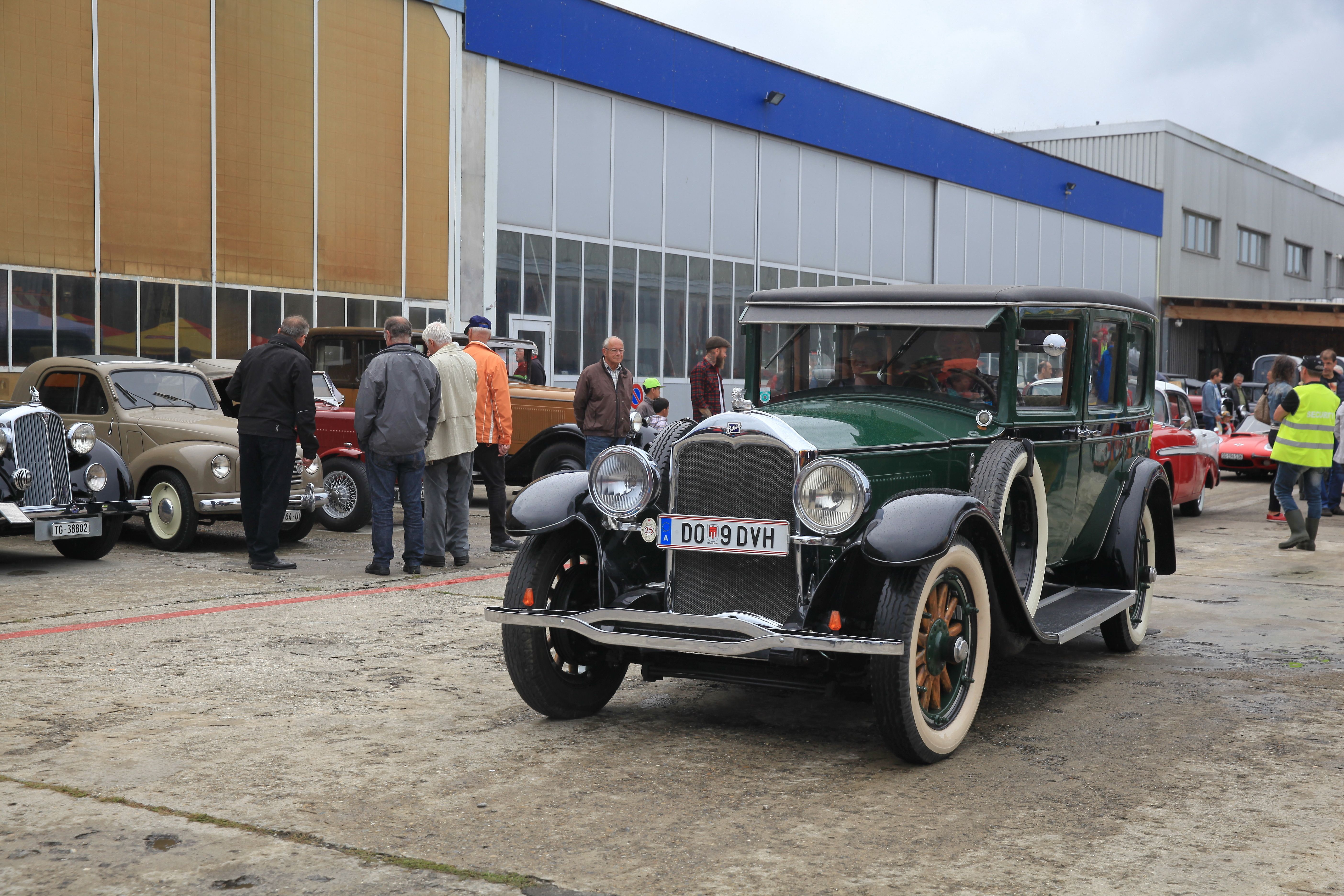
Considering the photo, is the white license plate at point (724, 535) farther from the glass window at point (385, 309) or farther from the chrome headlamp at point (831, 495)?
the glass window at point (385, 309)

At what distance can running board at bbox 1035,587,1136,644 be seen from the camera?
549 centimetres

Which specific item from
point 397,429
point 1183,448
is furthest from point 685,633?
point 1183,448

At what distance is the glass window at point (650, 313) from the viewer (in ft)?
79.7

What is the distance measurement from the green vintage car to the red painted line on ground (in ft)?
9.55

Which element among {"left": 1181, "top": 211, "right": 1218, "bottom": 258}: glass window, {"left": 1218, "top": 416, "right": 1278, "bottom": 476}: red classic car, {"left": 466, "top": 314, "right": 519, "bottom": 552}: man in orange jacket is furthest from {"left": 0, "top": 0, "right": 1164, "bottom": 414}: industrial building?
{"left": 1181, "top": 211, "right": 1218, "bottom": 258}: glass window

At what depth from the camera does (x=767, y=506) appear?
477 cm

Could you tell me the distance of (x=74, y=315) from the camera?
16.0 meters

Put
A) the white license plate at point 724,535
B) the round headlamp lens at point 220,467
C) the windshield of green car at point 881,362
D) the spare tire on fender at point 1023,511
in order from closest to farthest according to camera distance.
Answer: the white license plate at point 724,535, the spare tire on fender at point 1023,511, the windshield of green car at point 881,362, the round headlamp lens at point 220,467

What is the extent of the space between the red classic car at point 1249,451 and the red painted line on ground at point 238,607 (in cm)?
1332

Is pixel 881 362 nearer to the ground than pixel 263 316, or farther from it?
nearer to the ground

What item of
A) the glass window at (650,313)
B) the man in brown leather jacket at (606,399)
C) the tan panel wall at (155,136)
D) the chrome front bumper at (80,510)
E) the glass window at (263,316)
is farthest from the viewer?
the glass window at (650,313)

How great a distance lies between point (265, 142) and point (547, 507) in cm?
1457

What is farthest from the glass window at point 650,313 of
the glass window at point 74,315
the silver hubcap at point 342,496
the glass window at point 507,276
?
the silver hubcap at point 342,496

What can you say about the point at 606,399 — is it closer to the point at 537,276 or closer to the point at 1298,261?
the point at 537,276
